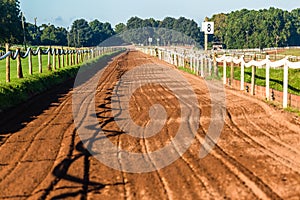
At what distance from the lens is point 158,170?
7480 millimetres

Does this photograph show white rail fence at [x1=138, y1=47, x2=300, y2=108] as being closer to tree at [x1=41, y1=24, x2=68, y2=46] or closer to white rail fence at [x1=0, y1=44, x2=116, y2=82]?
white rail fence at [x1=0, y1=44, x2=116, y2=82]

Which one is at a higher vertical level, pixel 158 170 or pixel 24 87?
pixel 24 87

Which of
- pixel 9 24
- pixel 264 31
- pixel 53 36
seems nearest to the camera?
pixel 9 24

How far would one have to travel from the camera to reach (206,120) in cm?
1164

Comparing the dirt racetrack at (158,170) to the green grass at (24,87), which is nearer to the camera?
the dirt racetrack at (158,170)

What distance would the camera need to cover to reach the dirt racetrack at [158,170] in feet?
21.2

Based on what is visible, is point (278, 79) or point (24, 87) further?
point (278, 79)

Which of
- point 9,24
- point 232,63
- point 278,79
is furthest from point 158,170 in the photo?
point 9,24

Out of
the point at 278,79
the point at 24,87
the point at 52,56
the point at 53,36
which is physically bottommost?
the point at 278,79

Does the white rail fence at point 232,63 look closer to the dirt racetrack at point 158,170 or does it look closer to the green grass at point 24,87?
the dirt racetrack at point 158,170

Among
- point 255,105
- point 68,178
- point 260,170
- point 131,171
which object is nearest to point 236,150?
point 260,170

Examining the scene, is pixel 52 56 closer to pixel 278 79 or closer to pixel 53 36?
pixel 278 79

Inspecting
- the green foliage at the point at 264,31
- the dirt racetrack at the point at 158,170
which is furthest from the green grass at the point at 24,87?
the green foliage at the point at 264,31

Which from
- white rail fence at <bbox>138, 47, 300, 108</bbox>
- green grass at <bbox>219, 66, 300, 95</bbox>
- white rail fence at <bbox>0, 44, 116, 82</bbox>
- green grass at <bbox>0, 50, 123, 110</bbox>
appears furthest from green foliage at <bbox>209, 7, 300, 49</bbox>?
green grass at <bbox>0, 50, 123, 110</bbox>
